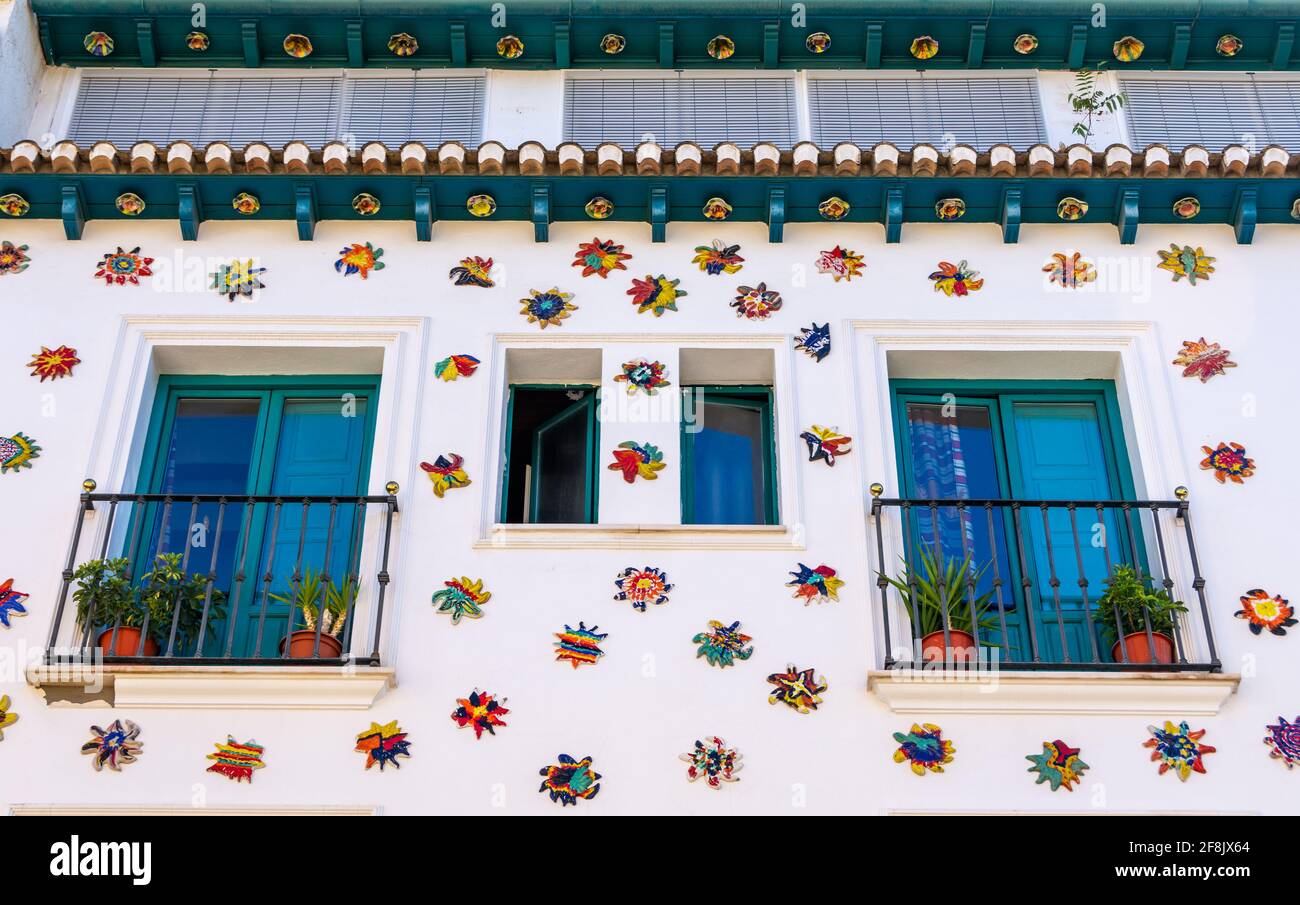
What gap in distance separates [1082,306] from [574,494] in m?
3.03

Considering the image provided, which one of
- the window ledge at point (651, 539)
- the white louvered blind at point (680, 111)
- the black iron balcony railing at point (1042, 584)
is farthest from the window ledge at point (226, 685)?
the white louvered blind at point (680, 111)

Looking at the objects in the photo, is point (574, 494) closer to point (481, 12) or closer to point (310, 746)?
point (310, 746)

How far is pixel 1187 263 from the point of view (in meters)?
9.27

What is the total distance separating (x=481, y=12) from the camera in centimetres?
1036

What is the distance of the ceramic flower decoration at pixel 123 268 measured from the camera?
9.16m

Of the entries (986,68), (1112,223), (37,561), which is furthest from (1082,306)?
(37,561)

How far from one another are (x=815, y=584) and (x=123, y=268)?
4.35 meters

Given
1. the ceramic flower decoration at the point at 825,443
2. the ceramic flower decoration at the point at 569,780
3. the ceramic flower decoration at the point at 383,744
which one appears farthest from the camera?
the ceramic flower decoration at the point at 825,443

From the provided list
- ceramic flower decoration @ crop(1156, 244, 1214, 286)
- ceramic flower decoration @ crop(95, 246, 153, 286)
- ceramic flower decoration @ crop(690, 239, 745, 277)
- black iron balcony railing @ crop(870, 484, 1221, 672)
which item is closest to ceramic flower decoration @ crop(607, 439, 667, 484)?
black iron balcony railing @ crop(870, 484, 1221, 672)

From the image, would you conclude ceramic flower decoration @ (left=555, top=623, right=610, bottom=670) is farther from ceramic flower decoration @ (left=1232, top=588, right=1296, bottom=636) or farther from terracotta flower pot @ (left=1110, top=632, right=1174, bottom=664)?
ceramic flower decoration @ (left=1232, top=588, right=1296, bottom=636)

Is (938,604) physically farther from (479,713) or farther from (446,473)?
(446,473)

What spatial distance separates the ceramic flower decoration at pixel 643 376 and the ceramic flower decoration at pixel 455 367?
786 mm

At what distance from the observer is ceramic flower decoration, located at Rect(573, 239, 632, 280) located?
9258 millimetres

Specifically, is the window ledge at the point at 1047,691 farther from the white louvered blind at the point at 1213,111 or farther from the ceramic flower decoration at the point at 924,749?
the white louvered blind at the point at 1213,111
